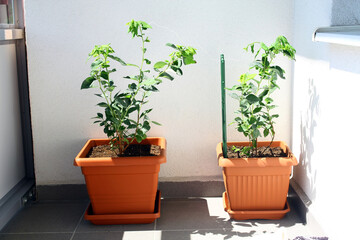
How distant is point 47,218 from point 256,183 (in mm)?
1218

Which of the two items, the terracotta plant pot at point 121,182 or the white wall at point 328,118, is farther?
the terracotta plant pot at point 121,182

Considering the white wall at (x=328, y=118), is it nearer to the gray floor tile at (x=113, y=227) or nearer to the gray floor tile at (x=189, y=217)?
the gray floor tile at (x=189, y=217)

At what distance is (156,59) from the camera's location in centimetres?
284

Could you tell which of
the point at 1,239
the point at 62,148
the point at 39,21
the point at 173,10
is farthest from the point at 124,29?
the point at 1,239

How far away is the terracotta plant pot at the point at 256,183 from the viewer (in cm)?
256

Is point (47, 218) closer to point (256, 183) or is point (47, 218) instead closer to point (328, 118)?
point (256, 183)

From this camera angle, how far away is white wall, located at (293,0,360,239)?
6.55ft

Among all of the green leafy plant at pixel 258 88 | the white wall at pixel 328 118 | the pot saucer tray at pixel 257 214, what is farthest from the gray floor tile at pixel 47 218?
the white wall at pixel 328 118

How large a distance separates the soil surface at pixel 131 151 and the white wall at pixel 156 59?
19 centimetres

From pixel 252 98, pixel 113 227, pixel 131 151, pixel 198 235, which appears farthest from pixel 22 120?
pixel 252 98

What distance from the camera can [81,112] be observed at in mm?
2902

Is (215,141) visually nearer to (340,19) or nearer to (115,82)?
(115,82)

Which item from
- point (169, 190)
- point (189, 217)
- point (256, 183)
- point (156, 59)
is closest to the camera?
point (256, 183)

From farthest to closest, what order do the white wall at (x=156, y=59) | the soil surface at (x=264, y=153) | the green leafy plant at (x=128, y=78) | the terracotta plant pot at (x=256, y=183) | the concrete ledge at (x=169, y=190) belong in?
the concrete ledge at (x=169, y=190) → the white wall at (x=156, y=59) → the soil surface at (x=264, y=153) → the terracotta plant pot at (x=256, y=183) → the green leafy plant at (x=128, y=78)
